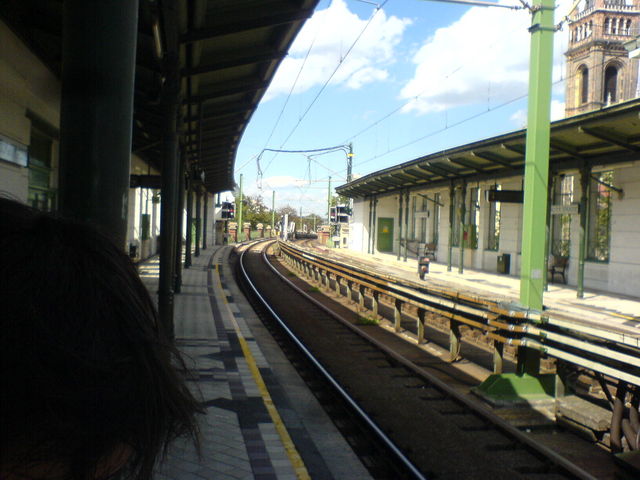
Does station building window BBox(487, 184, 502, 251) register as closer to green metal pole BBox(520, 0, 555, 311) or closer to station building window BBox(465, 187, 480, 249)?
station building window BBox(465, 187, 480, 249)

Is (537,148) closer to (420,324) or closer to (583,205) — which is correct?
(420,324)

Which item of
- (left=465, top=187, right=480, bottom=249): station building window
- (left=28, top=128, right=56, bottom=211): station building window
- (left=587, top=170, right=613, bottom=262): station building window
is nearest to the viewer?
(left=28, top=128, right=56, bottom=211): station building window

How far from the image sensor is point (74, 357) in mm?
851

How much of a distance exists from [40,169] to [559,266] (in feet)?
53.8

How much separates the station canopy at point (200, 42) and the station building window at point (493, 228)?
1311cm

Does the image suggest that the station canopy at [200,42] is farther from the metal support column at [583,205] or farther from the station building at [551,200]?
the metal support column at [583,205]

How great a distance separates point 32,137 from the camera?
391 inches

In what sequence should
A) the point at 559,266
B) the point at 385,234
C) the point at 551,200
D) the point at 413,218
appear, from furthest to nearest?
the point at 385,234
the point at 413,218
the point at 559,266
the point at 551,200

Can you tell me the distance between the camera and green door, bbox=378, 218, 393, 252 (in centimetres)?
3869

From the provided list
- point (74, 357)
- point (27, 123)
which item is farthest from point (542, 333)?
point (27, 123)

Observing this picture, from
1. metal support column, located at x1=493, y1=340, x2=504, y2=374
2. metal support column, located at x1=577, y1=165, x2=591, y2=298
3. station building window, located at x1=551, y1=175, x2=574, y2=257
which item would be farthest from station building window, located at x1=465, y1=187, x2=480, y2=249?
metal support column, located at x1=493, y1=340, x2=504, y2=374

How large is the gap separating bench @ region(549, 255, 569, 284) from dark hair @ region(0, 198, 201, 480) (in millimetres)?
20588

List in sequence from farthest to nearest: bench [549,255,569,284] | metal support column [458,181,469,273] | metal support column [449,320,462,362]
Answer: metal support column [458,181,469,273], bench [549,255,569,284], metal support column [449,320,462,362]

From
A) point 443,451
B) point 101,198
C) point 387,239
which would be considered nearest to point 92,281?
point 101,198
